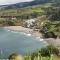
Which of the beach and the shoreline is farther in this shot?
the beach

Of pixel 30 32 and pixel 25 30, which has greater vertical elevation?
pixel 25 30

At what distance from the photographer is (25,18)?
47.3 meters

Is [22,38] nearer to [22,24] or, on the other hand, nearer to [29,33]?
[29,33]

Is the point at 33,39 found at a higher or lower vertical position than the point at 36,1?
lower

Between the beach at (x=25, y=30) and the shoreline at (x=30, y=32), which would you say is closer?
the shoreline at (x=30, y=32)

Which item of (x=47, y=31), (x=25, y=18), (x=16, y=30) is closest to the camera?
(x=47, y=31)

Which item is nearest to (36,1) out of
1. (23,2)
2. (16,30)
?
(23,2)

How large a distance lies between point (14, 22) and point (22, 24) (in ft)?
7.92

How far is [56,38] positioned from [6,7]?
31.9 meters

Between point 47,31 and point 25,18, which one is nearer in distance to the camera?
point 47,31

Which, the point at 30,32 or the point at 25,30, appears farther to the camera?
the point at 25,30

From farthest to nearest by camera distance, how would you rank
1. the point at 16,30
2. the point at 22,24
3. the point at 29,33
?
the point at 22,24 < the point at 16,30 < the point at 29,33

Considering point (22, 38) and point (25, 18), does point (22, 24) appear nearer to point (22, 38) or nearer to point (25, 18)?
point (25, 18)

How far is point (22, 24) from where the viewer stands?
140 ft
